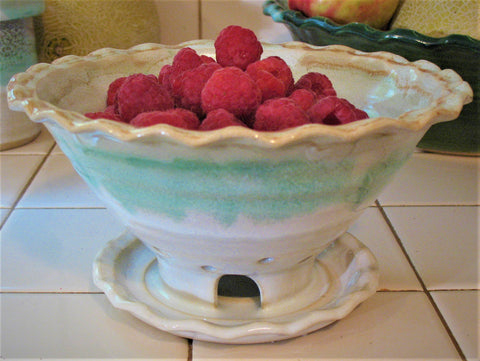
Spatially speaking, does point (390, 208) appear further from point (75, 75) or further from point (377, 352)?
point (75, 75)

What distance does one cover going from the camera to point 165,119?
0.33 meters

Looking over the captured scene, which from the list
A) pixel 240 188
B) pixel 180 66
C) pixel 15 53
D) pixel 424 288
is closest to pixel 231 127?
pixel 240 188

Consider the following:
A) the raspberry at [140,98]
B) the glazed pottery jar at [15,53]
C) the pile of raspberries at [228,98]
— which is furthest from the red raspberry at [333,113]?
the glazed pottery jar at [15,53]

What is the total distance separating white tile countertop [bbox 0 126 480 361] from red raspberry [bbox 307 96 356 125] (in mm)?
159

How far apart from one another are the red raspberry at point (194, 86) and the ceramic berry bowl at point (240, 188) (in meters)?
0.08

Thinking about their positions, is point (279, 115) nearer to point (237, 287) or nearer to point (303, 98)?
point (303, 98)

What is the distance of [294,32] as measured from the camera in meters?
0.74

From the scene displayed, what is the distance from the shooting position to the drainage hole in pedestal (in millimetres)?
444

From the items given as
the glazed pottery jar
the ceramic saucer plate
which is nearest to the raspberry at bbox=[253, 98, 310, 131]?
the ceramic saucer plate

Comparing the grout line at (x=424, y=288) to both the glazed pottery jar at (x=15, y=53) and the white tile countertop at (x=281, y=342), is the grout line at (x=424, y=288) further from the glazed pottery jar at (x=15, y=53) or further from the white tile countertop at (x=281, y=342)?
the glazed pottery jar at (x=15, y=53)

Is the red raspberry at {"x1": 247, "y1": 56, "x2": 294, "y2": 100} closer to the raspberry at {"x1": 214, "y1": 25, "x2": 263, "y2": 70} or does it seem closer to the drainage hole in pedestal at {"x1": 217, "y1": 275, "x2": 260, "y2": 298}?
the raspberry at {"x1": 214, "y1": 25, "x2": 263, "y2": 70}

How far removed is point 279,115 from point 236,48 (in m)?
0.10

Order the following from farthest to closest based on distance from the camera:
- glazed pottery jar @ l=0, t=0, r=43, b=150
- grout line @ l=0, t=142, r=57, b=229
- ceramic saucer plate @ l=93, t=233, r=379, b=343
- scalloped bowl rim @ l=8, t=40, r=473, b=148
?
glazed pottery jar @ l=0, t=0, r=43, b=150
grout line @ l=0, t=142, r=57, b=229
ceramic saucer plate @ l=93, t=233, r=379, b=343
scalloped bowl rim @ l=8, t=40, r=473, b=148

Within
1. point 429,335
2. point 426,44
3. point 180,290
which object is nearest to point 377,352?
point 429,335
